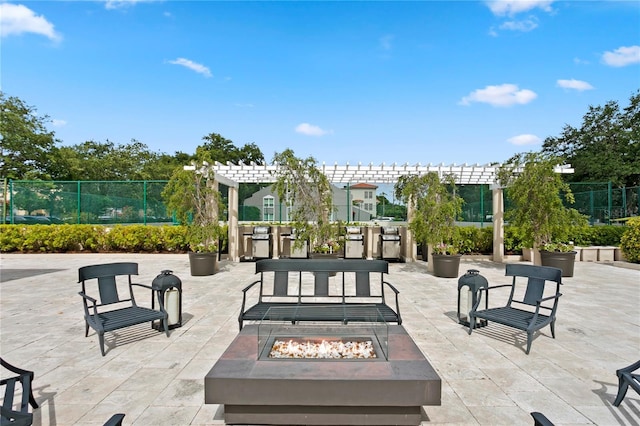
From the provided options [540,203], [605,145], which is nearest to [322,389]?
[540,203]

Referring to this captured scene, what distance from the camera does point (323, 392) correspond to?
213 cm

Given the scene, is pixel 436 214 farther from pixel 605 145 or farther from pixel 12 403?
pixel 605 145

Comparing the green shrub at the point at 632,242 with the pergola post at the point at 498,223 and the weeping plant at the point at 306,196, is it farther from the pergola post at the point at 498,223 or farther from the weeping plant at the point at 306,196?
the weeping plant at the point at 306,196

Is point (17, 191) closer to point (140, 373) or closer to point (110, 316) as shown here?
point (110, 316)

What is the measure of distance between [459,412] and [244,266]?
8.18 m

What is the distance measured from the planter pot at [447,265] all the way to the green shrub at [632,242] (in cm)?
570

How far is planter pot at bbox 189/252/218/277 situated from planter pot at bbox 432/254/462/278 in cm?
539

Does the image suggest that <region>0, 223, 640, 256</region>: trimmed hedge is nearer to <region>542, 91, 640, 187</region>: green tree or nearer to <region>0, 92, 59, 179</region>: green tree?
<region>0, 92, 59, 179</region>: green tree

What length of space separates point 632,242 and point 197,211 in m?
12.0

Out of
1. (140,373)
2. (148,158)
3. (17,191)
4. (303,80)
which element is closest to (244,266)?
(140,373)

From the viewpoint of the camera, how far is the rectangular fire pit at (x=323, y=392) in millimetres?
2117

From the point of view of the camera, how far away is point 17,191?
14.6 metres

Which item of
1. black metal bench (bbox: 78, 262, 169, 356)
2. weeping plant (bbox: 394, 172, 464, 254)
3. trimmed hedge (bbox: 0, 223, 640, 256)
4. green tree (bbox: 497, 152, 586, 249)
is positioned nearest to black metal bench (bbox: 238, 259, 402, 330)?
black metal bench (bbox: 78, 262, 169, 356)

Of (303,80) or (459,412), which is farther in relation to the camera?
(303,80)
